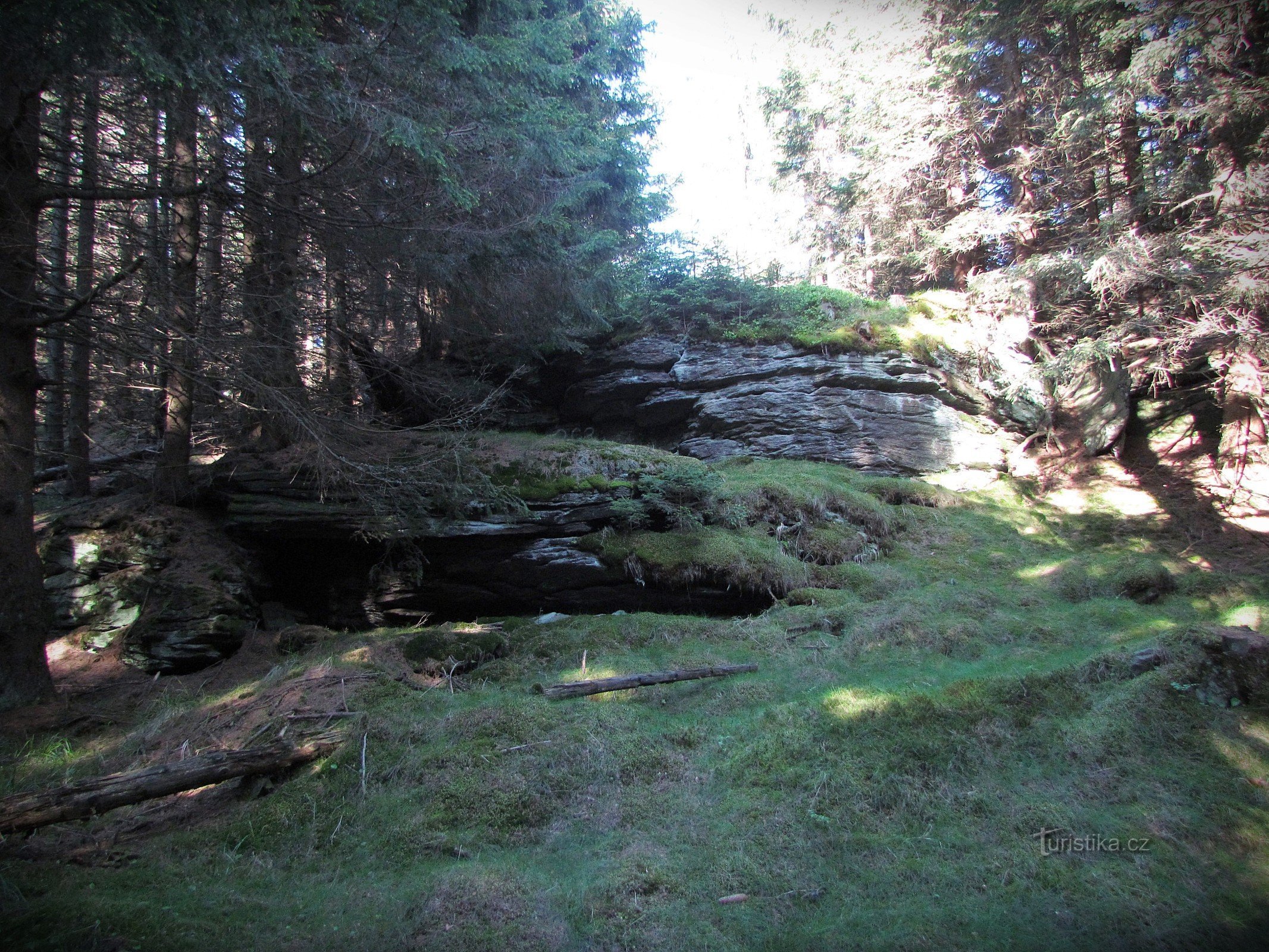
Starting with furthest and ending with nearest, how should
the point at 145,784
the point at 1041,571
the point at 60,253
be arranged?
the point at 1041,571 → the point at 60,253 → the point at 145,784

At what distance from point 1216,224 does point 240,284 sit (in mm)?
15791

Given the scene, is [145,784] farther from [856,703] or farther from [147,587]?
[856,703]

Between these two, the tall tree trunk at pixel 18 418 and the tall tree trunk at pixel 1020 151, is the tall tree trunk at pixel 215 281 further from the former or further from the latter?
the tall tree trunk at pixel 1020 151

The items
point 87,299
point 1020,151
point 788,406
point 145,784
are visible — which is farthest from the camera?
point 788,406

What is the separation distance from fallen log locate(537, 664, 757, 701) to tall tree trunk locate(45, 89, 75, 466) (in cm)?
562

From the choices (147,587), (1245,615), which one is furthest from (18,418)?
(1245,615)

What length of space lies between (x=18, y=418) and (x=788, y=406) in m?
13.1

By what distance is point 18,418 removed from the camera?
6668 millimetres

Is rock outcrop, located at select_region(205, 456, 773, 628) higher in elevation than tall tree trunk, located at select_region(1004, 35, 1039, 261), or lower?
lower

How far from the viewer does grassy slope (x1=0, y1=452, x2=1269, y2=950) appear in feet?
11.5

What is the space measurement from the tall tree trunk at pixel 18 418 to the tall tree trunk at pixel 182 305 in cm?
120

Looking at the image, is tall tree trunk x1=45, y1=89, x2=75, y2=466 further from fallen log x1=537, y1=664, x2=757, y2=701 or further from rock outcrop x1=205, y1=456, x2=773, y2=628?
fallen log x1=537, y1=664, x2=757, y2=701

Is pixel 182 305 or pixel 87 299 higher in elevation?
pixel 182 305

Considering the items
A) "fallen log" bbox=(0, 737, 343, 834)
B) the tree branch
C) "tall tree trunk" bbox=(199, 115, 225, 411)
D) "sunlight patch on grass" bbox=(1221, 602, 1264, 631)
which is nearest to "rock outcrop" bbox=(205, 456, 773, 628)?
"tall tree trunk" bbox=(199, 115, 225, 411)
